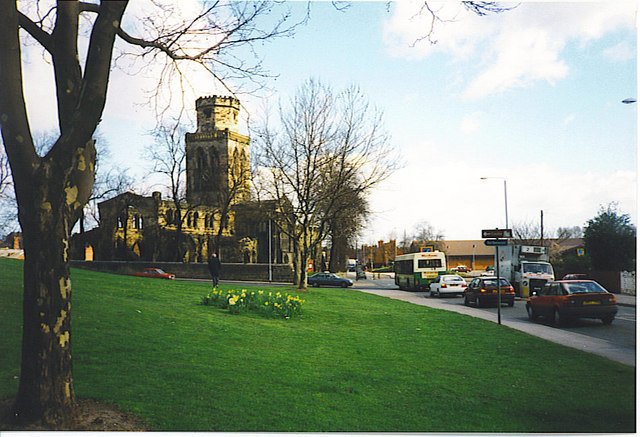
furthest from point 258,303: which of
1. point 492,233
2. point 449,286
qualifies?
point 449,286

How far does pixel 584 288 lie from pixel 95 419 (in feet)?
48.1

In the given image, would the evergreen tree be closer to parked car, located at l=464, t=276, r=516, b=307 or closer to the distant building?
parked car, located at l=464, t=276, r=516, b=307

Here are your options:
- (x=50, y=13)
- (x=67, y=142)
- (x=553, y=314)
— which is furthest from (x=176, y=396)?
(x=553, y=314)

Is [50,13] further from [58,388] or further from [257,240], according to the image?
[257,240]

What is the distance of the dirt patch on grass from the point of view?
559 cm

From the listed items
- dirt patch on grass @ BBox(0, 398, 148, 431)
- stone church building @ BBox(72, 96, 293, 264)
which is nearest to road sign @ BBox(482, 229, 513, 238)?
dirt patch on grass @ BBox(0, 398, 148, 431)

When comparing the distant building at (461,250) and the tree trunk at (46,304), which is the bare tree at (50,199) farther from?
the distant building at (461,250)

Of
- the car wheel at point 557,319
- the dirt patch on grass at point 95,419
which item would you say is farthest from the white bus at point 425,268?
the dirt patch on grass at point 95,419

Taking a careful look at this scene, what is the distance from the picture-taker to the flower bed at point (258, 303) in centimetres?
1412

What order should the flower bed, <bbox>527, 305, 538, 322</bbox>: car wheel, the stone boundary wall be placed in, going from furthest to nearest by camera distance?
the stone boundary wall
<bbox>527, 305, 538, 322</bbox>: car wheel
the flower bed

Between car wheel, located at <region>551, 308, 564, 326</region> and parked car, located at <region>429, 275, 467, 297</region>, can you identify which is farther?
parked car, located at <region>429, 275, 467, 297</region>

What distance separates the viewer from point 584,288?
15492mm

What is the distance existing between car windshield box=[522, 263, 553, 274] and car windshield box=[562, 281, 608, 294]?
1313 cm

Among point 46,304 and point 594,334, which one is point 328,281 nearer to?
point 594,334
